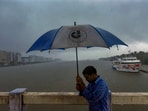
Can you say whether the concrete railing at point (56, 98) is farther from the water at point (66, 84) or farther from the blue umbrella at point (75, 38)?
A: the water at point (66, 84)

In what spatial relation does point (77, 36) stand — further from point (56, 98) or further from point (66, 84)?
point (66, 84)

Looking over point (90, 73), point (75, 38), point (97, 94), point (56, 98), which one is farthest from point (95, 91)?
point (56, 98)

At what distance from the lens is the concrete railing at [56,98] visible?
158 inches

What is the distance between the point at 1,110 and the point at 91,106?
15.8m

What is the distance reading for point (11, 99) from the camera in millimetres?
4051

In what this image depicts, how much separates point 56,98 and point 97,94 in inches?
43.3

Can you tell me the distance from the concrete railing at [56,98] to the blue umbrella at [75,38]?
2.86 ft

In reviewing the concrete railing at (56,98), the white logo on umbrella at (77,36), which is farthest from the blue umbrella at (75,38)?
the concrete railing at (56,98)

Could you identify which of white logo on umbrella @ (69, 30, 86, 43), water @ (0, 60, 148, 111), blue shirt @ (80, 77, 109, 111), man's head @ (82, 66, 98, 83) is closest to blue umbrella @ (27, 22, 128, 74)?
white logo on umbrella @ (69, 30, 86, 43)

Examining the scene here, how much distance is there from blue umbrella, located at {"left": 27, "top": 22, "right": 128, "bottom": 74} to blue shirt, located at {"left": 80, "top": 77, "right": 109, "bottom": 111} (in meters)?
0.64

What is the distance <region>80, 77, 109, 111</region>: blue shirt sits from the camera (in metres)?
3.20

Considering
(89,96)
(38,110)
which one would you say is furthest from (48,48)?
(38,110)

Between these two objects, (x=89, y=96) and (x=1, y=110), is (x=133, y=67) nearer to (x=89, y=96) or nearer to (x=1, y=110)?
(x=1, y=110)

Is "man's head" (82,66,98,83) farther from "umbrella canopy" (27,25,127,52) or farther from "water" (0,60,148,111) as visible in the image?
"water" (0,60,148,111)
